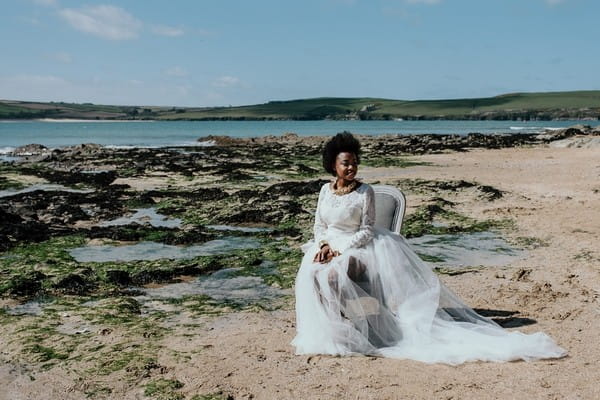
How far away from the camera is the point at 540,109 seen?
169 meters

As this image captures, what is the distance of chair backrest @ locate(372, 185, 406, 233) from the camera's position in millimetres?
7105

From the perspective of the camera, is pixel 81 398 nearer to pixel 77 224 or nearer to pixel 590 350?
pixel 590 350

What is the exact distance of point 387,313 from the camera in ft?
19.7

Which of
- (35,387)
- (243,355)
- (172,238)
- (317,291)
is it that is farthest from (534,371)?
(172,238)

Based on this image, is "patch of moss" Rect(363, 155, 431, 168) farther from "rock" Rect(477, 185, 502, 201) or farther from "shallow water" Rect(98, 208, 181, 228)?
"shallow water" Rect(98, 208, 181, 228)

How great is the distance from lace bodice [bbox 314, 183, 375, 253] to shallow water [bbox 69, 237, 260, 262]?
4937 millimetres

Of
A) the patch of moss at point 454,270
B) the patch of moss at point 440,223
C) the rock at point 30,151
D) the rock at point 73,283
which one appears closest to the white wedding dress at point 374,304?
the patch of moss at point 454,270

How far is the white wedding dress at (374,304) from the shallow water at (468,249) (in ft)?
12.2

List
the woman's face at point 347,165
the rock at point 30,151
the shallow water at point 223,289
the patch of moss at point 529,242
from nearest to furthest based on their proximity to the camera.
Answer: the woman's face at point 347,165
the shallow water at point 223,289
the patch of moss at point 529,242
the rock at point 30,151

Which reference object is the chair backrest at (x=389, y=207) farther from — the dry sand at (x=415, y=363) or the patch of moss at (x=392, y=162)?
the patch of moss at (x=392, y=162)

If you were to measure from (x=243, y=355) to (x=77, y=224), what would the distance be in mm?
9617

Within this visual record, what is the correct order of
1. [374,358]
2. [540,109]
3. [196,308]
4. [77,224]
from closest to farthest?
[374,358] → [196,308] → [77,224] → [540,109]

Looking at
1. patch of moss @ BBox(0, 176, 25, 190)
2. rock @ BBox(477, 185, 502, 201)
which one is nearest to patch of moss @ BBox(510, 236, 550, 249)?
rock @ BBox(477, 185, 502, 201)

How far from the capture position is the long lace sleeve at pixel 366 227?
19.9ft
